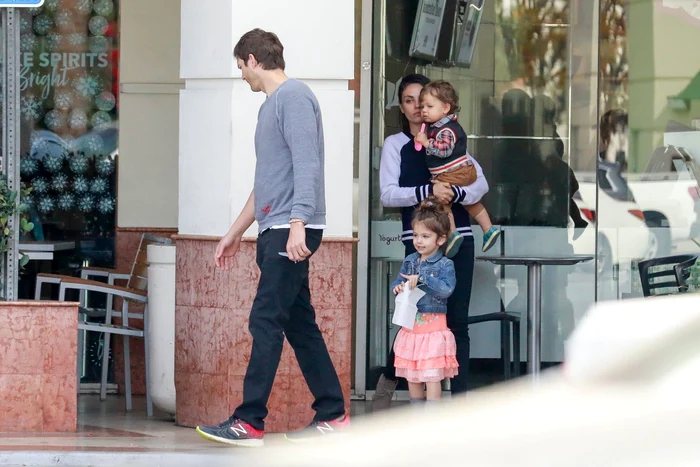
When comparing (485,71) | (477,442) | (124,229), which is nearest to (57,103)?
(124,229)

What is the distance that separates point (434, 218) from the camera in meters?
7.12

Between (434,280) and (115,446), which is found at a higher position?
(434,280)

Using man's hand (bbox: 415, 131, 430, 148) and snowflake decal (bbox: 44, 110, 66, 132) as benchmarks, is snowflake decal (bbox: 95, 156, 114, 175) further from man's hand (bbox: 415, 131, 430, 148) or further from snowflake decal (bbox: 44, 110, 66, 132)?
man's hand (bbox: 415, 131, 430, 148)

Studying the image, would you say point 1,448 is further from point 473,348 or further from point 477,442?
point 477,442

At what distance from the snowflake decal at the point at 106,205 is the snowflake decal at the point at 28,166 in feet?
1.67

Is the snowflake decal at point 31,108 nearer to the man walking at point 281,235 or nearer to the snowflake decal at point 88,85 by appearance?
the snowflake decal at point 88,85

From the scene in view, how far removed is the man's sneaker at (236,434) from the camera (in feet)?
20.1

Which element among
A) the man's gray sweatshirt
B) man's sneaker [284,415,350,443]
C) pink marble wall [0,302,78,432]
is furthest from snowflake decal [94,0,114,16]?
man's sneaker [284,415,350,443]

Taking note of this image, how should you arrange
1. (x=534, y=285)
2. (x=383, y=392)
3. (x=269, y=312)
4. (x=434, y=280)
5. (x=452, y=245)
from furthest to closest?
(x=383, y=392) → (x=534, y=285) → (x=452, y=245) → (x=434, y=280) → (x=269, y=312)

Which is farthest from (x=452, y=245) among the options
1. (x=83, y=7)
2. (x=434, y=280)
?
(x=83, y=7)

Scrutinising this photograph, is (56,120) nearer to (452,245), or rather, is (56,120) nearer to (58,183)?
(58,183)

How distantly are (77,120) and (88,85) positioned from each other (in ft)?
0.85

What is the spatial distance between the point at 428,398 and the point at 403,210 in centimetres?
120

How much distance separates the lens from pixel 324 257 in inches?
282
